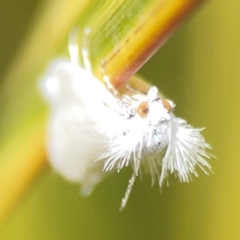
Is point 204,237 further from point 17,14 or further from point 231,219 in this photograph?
point 17,14

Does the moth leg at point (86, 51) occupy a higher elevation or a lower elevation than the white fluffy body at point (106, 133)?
higher

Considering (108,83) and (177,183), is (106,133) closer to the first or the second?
(108,83)

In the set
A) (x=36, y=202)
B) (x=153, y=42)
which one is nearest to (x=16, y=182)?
(x=36, y=202)

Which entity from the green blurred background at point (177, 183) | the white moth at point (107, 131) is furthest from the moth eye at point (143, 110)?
the green blurred background at point (177, 183)

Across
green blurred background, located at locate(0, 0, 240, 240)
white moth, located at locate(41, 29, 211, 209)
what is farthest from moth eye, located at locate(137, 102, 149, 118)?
green blurred background, located at locate(0, 0, 240, 240)

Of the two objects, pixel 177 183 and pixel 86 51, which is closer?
pixel 86 51

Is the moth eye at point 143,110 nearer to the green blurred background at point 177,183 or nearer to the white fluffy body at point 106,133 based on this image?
the white fluffy body at point 106,133

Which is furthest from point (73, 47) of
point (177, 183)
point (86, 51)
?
point (177, 183)
